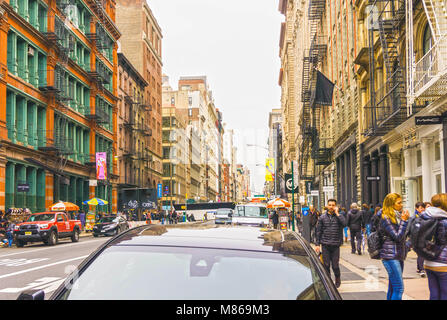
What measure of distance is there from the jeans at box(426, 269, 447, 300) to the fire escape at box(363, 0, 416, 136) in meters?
12.2

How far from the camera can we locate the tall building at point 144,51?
7938 centimetres

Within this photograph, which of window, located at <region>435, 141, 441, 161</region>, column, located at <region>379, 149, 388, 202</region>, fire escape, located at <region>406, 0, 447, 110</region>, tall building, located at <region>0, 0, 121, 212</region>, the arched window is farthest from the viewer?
tall building, located at <region>0, 0, 121, 212</region>

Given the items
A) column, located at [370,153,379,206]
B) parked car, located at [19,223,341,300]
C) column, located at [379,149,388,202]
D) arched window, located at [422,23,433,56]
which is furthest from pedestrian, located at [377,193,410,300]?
column, located at [370,153,379,206]

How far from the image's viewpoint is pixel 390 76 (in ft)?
68.2

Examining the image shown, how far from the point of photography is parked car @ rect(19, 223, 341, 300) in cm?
361

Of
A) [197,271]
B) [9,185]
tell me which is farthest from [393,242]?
[9,185]

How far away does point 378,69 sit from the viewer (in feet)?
85.3

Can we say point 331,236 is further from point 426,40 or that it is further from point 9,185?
point 9,185

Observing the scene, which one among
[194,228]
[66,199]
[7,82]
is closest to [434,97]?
[194,228]

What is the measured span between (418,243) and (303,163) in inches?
2116

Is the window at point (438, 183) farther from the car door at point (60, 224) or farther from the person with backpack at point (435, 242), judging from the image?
the car door at point (60, 224)

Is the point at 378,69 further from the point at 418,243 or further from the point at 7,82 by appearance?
the point at 7,82

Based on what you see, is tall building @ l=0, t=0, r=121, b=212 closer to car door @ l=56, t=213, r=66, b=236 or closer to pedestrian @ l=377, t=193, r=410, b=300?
car door @ l=56, t=213, r=66, b=236

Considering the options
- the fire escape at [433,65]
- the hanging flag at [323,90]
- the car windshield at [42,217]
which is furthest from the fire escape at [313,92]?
the fire escape at [433,65]
